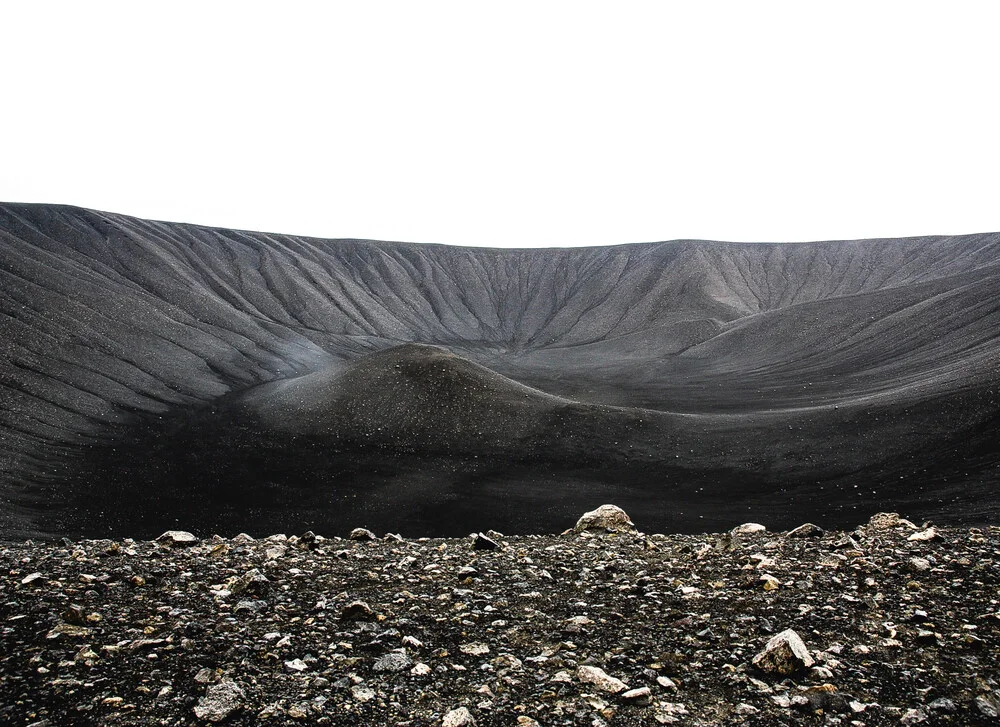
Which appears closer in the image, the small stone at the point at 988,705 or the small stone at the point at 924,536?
the small stone at the point at 988,705

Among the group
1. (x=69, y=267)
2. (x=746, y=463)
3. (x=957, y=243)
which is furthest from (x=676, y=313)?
(x=69, y=267)

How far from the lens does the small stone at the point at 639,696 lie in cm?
328

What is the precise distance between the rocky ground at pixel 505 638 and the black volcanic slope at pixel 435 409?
1000 cm

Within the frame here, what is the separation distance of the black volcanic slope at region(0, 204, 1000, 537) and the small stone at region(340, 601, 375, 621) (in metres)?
11.0

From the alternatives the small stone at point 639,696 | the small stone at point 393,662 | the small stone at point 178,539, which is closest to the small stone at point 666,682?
the small stone at point 639,696

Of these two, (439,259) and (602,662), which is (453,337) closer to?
(439,259)

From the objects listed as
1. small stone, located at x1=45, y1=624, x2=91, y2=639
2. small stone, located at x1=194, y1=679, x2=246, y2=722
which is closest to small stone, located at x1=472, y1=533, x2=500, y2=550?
small stone, located at x1=194, y1=679, x2=246, y2=722

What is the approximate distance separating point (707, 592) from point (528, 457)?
17439 millimetres

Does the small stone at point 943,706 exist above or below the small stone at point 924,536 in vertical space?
above

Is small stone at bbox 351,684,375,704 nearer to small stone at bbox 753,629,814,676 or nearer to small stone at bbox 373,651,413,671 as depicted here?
small stone at bbox 373,651,413,671

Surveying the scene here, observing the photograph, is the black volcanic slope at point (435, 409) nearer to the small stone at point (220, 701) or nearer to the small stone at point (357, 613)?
the small stone at point (357, 613)

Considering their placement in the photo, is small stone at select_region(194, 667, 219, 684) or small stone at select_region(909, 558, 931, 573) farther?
small stone at select_region(909, 558, 931, 573)

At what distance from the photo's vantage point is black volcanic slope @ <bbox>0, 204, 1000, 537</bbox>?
17.1m

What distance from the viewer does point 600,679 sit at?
3.49 metres
